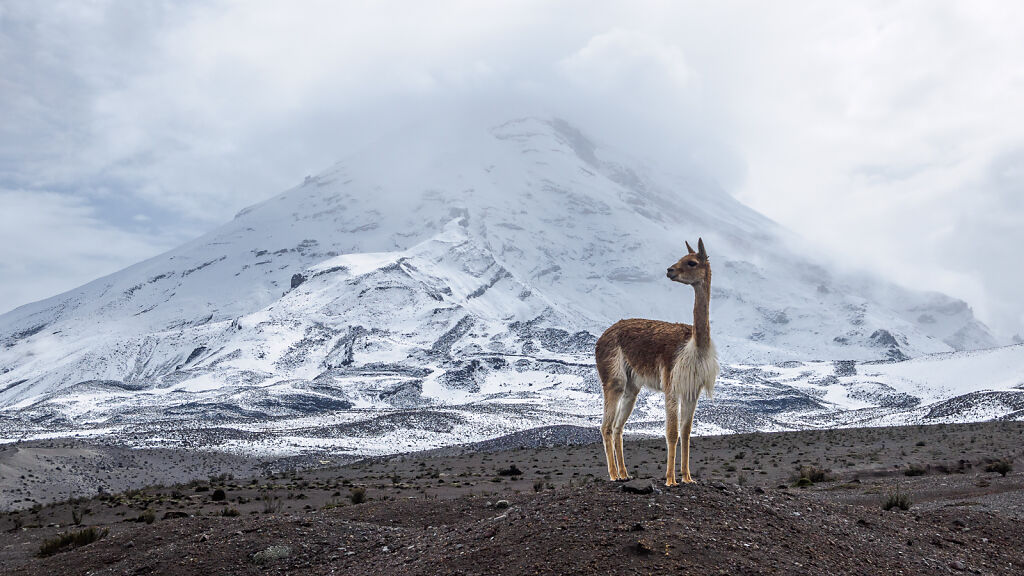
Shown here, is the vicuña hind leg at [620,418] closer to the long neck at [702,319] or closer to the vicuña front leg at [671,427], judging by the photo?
the vicuña front leg at [671,427]

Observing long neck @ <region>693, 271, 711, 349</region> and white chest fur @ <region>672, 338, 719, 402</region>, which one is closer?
white chest fur @ <region>672, 338, 719, 402</region>

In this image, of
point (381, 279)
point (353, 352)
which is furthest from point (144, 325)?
point (353, 352)

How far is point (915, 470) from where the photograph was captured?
22859mm

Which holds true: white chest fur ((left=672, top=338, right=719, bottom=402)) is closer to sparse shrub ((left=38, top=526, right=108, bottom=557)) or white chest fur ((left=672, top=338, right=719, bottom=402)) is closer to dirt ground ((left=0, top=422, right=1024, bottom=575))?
dirt ground ((left=0, top=422, right=1024, bottom=575))

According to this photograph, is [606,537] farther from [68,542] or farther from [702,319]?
[68,542]

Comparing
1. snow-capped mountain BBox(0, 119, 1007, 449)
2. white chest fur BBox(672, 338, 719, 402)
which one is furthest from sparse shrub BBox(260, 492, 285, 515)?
snow-capped mountain BBox(0, 119, 1007, 449)

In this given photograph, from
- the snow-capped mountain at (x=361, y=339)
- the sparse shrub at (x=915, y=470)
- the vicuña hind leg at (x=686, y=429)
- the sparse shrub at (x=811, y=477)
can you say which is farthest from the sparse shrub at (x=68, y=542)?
the snow-capped mountain at (x=361, y=339)

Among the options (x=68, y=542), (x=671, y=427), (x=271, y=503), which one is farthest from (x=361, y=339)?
(x=671, y=427)

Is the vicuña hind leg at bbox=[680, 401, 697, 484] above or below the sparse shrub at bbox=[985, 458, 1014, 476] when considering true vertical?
above

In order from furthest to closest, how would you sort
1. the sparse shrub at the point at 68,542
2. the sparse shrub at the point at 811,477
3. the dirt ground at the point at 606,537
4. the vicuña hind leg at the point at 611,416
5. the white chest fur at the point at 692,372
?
1. the sparse shrub at the point at 811,477
2. the sparse shrub at the point at 68,542
3. the vicuña hind leg at the point at 611,416
4. the white chest fur at the point at 692,372
5. the dirt ground at the point at 606,537

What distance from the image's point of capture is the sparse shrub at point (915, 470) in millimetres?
22688

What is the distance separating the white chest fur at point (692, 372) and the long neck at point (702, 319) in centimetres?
9

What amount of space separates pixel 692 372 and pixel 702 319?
0.71m

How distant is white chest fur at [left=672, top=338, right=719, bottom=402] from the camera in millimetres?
8406
